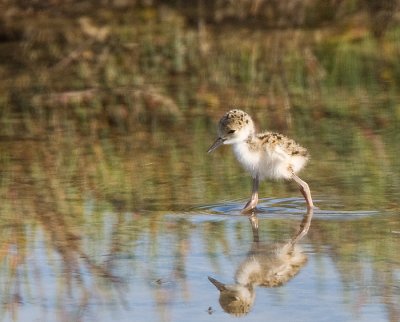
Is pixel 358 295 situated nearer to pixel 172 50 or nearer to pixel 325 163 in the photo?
pixel 325 163

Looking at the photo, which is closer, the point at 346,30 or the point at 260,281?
the point at 260,281

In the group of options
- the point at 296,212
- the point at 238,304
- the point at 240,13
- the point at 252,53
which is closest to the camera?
the point at 238,304

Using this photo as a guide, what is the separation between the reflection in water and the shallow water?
4 cm

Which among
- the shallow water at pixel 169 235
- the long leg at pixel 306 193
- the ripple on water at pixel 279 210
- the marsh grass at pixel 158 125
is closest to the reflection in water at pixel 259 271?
the shallow water at pixel 169 235

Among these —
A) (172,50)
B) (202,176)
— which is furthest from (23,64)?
(202,176)

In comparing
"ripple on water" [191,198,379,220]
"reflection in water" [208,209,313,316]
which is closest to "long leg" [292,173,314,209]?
"ripple on water" [191,198,379,220]

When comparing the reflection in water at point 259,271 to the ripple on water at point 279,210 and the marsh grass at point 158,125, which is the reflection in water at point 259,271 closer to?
Answer: the marsh grass at point 158,125

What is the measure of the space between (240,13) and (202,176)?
710cm

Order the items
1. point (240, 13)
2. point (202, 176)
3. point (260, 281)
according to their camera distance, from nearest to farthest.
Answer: point (260, 281) → point (202, 176) → point (240, 13)

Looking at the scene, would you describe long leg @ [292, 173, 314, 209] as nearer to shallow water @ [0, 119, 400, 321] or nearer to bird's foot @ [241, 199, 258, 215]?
shallow water @ [0, 119, 400, 321]

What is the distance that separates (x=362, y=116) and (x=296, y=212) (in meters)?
2.83

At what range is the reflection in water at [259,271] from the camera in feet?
16.7

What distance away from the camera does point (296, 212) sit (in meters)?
6.91

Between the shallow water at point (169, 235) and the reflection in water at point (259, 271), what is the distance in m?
0.04
